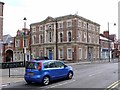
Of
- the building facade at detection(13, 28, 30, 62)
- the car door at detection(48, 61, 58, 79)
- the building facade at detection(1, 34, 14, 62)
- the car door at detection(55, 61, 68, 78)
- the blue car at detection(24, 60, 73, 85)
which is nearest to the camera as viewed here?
the blue car at detection(24, 60, 73, 85)

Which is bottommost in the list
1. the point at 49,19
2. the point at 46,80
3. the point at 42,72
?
the point at 46,80

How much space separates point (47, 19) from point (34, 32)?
20.5 feet

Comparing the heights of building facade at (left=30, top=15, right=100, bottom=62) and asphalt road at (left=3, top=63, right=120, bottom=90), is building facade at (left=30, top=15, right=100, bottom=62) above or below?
above

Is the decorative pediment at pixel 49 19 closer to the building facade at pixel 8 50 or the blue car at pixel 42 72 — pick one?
the building facade at pixel 8 50

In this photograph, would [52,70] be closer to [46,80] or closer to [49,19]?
[46,80]

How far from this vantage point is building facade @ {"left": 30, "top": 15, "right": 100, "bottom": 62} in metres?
49.5

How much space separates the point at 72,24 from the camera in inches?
1955

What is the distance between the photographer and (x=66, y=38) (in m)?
51.1

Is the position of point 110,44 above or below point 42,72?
above

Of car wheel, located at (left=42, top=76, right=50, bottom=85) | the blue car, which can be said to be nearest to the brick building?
the blue car

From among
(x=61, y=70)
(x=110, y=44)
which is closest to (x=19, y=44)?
(x=110, y=44)

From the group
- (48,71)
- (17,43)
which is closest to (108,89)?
(48,71)

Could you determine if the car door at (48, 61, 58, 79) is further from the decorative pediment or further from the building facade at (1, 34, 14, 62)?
the building facade at (1, 34, 14, 62)

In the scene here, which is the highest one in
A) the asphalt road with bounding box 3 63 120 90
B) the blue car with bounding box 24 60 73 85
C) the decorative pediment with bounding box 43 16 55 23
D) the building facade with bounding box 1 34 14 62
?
the decorative pediment with bounding box 43 16 55 23
